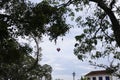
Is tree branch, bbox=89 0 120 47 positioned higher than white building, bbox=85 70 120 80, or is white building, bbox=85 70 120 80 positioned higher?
white building, bbox=85 70 120 80

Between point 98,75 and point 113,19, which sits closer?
point 113,19

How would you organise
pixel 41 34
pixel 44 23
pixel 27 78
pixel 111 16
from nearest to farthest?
pixel 44 23
pixel 41 34
pixel 111 16
pixel 27 78

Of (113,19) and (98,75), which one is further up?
(98,75)

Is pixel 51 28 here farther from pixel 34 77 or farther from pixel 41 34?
pixel 34 77

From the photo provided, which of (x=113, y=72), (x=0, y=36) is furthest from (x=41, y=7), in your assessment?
(x=113, y=72)

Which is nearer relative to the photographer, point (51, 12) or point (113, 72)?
point (51, 12)

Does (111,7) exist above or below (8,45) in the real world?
above

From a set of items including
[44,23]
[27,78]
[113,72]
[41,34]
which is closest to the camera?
[44,23]

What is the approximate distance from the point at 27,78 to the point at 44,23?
29.7m

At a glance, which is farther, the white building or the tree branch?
the white building

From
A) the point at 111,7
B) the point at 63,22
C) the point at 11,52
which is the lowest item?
the point at 11,52

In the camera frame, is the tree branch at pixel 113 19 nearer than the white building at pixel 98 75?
Yes

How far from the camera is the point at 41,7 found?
18438mm

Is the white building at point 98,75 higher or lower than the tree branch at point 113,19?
higher
